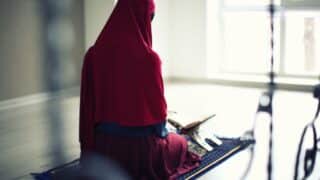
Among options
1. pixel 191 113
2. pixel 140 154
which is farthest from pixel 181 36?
pixel 140 154

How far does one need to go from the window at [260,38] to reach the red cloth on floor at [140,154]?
2.81 metres

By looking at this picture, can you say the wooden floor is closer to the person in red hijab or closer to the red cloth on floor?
the red cloth on floor

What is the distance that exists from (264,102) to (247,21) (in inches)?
156

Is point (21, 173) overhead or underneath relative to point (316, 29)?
underneath

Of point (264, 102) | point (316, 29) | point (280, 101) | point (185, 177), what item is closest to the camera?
point (264, 102)

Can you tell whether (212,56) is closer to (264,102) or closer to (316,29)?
(316,29)

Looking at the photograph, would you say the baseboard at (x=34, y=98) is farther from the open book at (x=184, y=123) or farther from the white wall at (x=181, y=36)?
the open book at (x=184, y=123)

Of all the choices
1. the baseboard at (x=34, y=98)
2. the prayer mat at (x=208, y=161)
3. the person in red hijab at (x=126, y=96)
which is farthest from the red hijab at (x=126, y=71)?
the baseboard at (x=34, y=98)

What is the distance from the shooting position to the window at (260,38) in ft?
19.0

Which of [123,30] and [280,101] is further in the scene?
[280,101]

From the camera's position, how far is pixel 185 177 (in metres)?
3.20

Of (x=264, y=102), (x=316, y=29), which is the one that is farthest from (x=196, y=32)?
(x=264, y=102)

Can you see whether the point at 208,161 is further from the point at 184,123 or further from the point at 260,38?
the point at 260,38

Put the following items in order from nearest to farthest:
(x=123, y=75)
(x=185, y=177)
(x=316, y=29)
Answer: (x=123, y=75) → (x=185, y=177) → (x=316, y=29)
